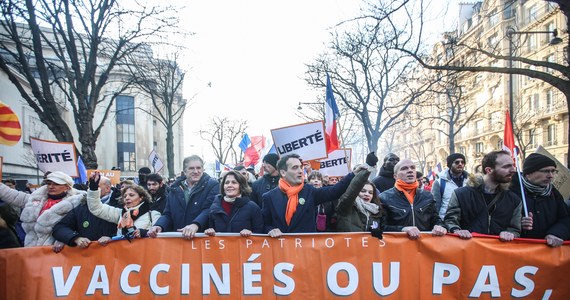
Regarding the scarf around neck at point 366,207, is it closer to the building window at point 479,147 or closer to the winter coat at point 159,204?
the winter coat at point 159,204

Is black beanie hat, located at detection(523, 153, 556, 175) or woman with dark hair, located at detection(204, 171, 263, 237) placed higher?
black beanie hat, located at detection(523, 153, 556, 175)

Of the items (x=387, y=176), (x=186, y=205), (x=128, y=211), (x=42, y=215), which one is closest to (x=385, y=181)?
(x=387, y=176)

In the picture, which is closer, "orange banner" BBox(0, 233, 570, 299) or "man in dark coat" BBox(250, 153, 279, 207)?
"orange banner" BBox(0, 233, 570, 299)

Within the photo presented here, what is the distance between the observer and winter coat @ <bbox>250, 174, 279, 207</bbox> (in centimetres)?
635

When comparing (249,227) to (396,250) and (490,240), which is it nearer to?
(396,250)

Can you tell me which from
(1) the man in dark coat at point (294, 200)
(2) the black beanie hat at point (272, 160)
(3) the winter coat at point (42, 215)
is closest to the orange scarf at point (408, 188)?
(1) the man in dark coat at point (294, 200)

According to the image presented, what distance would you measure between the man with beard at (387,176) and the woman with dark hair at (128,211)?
3.79 m

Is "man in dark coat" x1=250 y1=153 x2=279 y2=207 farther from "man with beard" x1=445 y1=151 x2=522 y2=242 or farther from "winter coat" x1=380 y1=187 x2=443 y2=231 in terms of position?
"man with beard" x1=445 y1=151 x2=522 y2=242

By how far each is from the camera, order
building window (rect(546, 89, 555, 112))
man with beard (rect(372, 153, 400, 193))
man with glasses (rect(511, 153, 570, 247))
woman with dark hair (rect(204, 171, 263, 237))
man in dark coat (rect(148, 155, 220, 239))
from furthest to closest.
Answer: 1. building window (rect(546, 89, 555, 112))
2. man with beard (rect(372, 153, 400, 193))
3. man in dark coat (rect(148, 155, 220, 239))
4. woman with dark hair (rect(204, 171, 263, 237))
5. man with glasses (rect(511, 153, 570, 247))

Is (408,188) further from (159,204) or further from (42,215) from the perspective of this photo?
(42,215)

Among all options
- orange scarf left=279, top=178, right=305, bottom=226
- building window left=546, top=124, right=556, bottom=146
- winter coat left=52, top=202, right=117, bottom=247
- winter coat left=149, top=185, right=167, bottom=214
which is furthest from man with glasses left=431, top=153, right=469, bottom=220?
building window left=546, top=124, right=556, bottom=146

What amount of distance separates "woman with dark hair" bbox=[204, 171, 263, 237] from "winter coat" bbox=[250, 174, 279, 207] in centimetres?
162

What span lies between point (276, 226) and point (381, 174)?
3.40 meters

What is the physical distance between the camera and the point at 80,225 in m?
4.60
